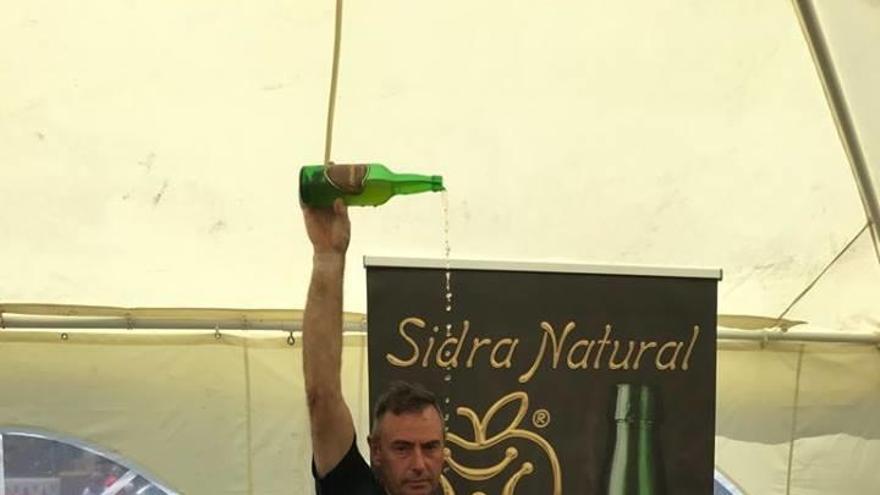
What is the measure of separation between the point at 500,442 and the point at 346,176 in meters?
0.74

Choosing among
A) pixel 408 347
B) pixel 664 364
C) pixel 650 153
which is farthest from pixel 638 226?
pixel 408 347

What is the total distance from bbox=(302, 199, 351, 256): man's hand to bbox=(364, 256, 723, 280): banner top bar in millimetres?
394

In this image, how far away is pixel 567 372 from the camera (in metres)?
1.97

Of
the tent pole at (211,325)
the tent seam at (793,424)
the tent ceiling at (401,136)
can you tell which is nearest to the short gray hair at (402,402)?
the tent ceiling at (401,136)

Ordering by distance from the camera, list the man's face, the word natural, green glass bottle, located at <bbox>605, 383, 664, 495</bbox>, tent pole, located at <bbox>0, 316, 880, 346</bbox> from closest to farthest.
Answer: the man's face → the word natural → green glass bottle, located at <bbox>605, 383, 664, 495</bbox> → tent pole, located at <bbox>0, 316, 880, 346</bbox>

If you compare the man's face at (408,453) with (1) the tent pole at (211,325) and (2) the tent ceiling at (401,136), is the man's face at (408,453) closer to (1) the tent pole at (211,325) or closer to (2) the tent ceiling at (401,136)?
(2) the tent ceiling at (401,136)

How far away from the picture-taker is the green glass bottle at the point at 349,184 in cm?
139

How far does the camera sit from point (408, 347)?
184cm

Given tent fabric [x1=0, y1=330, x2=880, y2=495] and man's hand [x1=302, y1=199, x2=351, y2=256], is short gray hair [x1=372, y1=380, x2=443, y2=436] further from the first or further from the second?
tent fabric [x1=0, y1=330, x2=880, y2=495]

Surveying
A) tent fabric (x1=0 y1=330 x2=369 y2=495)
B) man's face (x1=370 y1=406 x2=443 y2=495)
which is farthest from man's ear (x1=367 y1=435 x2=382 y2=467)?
tent fabric (x1=0 y1=330 x2=369 y2=495)

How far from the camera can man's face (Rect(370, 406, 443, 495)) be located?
1521 mm

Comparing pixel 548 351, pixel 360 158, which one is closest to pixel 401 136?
pixel 360 158

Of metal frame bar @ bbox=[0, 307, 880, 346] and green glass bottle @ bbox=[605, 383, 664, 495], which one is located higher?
metal frame bar @ bbox=[0, 307, 880, 346]

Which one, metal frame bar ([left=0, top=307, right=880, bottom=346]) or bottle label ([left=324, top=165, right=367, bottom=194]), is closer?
bottle label ([left=324, top=165, right=367, bottom=194])
